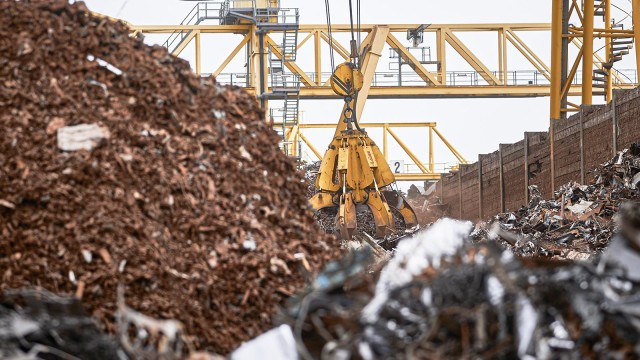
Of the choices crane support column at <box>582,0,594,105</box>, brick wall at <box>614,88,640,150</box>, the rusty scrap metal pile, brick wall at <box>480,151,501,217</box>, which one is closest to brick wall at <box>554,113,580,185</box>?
brick wall at <box>614,88,640,150</box>

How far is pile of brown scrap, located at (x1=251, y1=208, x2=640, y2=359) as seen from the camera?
12.0ft

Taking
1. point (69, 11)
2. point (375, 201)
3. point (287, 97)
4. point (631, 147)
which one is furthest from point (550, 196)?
point (69, 11)

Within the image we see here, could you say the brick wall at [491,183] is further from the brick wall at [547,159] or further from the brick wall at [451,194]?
the brick wall at [451,194]

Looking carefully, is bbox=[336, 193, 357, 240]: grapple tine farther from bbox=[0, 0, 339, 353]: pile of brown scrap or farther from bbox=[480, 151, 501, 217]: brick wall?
bbox=[0, 0, 339, 353]: pile of brown scrap

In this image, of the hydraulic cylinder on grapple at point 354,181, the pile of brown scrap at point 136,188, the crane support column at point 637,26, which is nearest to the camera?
the pile of brown scrap at point 136,188

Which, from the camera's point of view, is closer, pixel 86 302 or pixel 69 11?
pixel 86 302

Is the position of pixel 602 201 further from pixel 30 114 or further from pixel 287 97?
pixel 287 97

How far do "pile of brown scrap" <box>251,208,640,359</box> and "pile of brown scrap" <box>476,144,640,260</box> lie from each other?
8.13 meters

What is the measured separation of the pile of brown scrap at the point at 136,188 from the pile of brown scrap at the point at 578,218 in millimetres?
7136

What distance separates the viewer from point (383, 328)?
373cm

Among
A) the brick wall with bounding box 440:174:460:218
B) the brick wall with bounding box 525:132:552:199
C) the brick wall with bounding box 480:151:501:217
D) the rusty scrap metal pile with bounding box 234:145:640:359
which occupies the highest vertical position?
the rusty scrap metal pile with bounding box 234:145:640:359

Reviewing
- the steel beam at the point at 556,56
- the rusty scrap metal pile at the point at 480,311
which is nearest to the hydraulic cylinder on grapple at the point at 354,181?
the steel beam at the point at 556,56

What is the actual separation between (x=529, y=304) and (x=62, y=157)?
2391 mm

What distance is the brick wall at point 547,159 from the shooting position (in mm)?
17984
